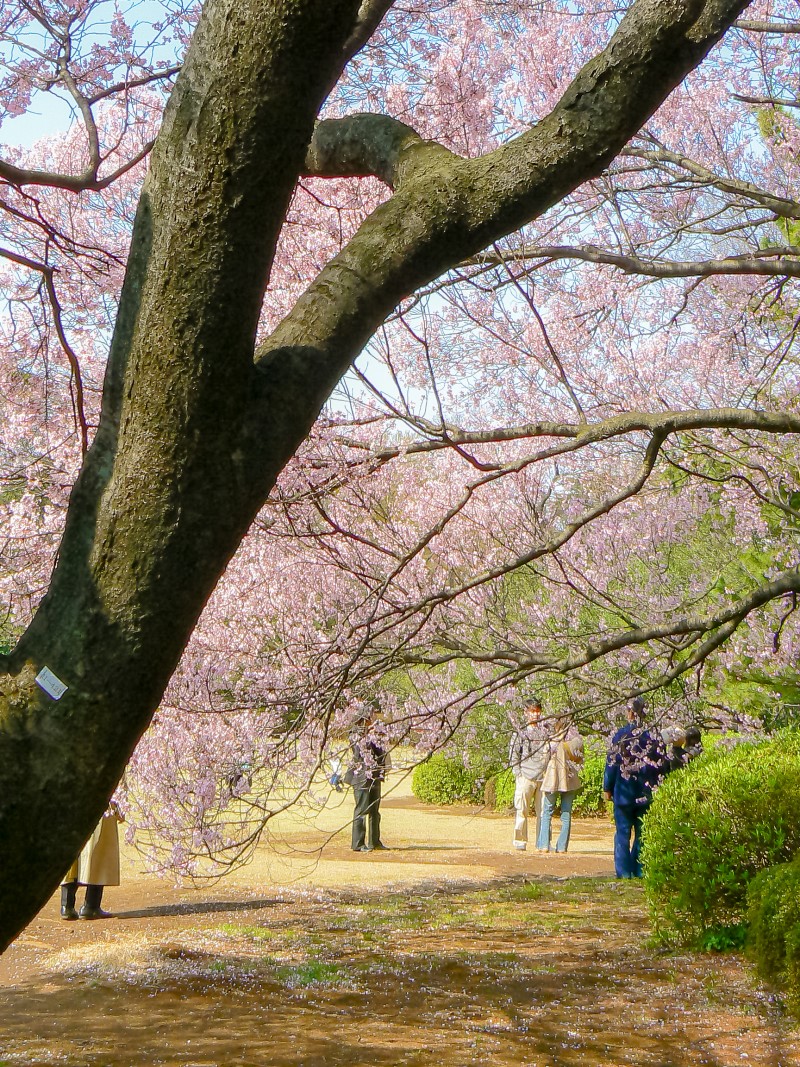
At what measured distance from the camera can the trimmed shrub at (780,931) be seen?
5266 millimetres

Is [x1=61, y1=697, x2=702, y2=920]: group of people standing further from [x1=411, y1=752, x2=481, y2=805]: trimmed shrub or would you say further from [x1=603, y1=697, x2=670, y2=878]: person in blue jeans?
[x1=411, y1=752, x2=481, y2=805]: trimmed shrub

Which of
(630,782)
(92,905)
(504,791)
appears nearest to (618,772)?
(630,782)

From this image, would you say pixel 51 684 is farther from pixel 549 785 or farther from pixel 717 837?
pixel 549 785

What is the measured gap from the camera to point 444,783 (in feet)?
67.1

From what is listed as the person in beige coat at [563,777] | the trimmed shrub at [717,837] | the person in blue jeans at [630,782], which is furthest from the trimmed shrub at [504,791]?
the trimmed shrub at [717,837]

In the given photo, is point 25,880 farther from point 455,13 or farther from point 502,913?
point 502,913

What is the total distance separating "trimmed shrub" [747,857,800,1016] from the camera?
5.27 meters

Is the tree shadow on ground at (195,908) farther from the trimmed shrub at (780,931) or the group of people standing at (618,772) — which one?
the trimmed shrub at (780,931)

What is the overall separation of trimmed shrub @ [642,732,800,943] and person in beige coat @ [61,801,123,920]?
15.7ft

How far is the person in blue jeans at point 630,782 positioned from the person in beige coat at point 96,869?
4.79 metres

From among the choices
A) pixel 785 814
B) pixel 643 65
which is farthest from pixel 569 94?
pixel 785 814

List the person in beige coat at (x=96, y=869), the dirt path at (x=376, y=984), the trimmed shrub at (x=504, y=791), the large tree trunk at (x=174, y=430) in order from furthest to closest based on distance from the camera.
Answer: the trimmed shrub at (x=504, y=791)
the person in beige coat at (x=96, y=869)
the dirt path at (x=376, y=984)
the large tree trunk at (x=174, y=430)

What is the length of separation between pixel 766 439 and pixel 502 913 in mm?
5161

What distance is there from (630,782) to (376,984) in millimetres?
4743
